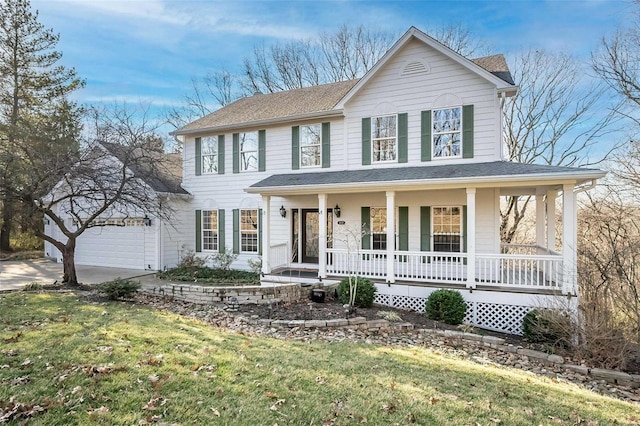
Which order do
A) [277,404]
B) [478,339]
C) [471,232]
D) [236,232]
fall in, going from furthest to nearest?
1. [236,232]
2. [471,232]
3. [478,339]
4. [277,404]

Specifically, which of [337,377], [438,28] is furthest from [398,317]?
[438,28]

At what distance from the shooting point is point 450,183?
884 cm

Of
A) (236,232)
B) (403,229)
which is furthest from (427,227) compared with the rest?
(236,232)

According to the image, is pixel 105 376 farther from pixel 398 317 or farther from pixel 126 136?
pixel 126 136

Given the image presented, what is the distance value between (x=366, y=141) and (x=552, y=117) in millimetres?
12496

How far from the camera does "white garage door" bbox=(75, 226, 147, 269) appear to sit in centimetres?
1405

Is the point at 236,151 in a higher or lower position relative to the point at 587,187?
higher

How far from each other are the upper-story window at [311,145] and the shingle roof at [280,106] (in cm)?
67

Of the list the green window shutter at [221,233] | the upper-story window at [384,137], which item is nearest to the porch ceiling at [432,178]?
the upper-story window at [384,137]

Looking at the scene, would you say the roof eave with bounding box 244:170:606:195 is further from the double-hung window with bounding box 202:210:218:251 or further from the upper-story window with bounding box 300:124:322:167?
the double-hung window with bounding box 202:210:218:251

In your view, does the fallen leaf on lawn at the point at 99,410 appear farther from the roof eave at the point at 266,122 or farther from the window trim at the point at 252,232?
the roof eave at the point at 266,122

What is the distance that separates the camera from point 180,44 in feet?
50.8

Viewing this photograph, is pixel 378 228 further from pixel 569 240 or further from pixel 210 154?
pixel 210 154

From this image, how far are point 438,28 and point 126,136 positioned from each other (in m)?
18.7
